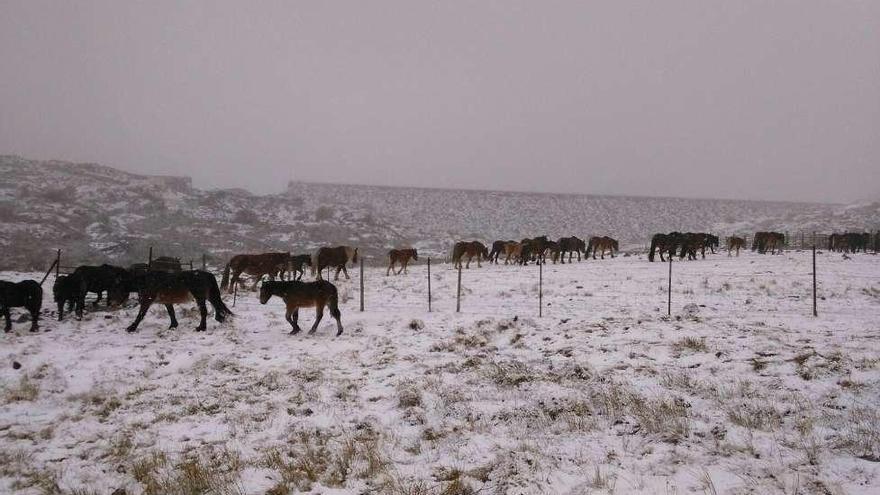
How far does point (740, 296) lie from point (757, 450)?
1154 centimetres

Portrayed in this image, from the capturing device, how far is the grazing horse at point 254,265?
56.2ft

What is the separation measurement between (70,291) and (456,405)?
11.9 meters

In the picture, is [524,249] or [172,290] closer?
[172,290]

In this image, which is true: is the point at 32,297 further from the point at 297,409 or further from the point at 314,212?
the point at 314,212

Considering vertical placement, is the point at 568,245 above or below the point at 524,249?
above

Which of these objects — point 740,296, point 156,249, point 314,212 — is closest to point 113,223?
point 156,249

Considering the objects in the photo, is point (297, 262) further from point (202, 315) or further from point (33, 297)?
point (33, 297)

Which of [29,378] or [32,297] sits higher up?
[32,297]

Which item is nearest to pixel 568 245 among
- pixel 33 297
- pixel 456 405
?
pixel 456 405

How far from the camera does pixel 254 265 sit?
18422 millimetres

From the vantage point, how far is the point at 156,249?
30.0 m

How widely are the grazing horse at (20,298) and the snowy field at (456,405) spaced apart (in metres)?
0.61

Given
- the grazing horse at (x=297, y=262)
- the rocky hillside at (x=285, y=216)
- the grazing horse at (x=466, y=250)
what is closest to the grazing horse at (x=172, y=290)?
the grazing horse at (x=297, y=262)

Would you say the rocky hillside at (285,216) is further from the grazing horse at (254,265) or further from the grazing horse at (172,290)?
the grazing horse at (172,290)
